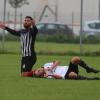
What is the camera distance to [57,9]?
153 feet

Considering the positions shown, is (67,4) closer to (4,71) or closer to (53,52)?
(53,52)

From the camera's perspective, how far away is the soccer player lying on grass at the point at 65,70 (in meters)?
14.1

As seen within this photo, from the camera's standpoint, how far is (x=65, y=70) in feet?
46.9

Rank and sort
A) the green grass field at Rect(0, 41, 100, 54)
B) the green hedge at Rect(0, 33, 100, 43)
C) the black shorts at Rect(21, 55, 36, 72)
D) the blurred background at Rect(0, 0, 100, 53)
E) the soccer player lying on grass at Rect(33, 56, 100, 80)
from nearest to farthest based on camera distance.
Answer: the soccer player lying on grass at Rect(33, 56, 100, 80) → the black shorts at Rect(21, 55, 36, 72) → the green grass field at Rect(0, 41, 100, 54) → the green hedge at Rect(0, 33, 100, 43) → the blurred background at Rect(0, 0, 100, 53)

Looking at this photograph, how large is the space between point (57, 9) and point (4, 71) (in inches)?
1185

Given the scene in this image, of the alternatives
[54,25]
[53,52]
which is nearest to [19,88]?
[53,52]

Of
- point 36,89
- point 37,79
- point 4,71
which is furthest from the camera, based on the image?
point 4,71

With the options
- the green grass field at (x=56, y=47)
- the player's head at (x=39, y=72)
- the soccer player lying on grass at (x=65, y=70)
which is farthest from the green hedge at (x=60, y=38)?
the soccer player lying on grass at (x=65, y=70)

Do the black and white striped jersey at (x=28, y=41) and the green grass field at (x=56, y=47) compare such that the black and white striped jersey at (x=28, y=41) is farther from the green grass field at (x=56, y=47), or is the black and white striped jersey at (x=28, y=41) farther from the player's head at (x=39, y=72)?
the green grass field at (x=56, y=47)

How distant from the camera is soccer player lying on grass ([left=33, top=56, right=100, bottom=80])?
14094 millimetres

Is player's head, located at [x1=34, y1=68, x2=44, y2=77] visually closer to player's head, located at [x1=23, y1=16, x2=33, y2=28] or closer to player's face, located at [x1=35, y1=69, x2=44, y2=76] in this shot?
player's face, located at [x1=35, y1=69, x2=44, y2=76]

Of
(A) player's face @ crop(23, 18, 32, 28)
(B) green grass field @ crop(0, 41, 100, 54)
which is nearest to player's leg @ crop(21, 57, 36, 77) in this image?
(A) player's face @ crop(23, 18, 32, 28)

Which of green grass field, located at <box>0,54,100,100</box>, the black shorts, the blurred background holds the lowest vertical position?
green grass field, located at <box>0,54,100,100</box>

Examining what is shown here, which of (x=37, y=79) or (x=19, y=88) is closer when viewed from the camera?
(x=19, y=88)
